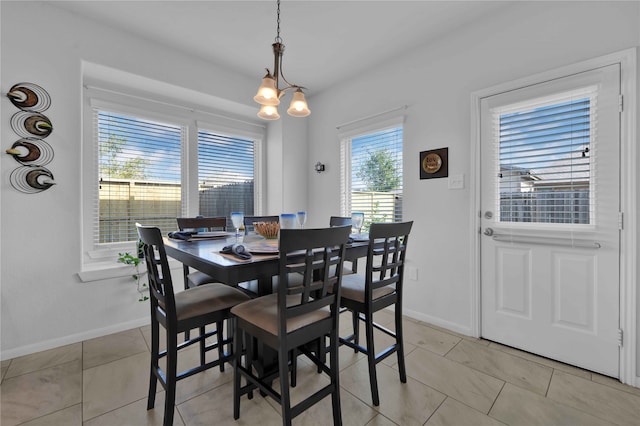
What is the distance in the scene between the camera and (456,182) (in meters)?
2.54

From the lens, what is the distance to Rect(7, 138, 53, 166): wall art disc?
82.9 inches

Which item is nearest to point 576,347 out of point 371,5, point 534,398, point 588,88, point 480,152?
point 534,398

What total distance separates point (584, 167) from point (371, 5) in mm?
1952

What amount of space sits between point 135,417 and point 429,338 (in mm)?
2126

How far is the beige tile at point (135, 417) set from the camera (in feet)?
4.87

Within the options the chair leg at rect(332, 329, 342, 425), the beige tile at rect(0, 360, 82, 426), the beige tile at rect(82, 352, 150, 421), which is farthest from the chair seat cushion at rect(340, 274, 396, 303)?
the beige tile at rect(0, 360, 82, 426)

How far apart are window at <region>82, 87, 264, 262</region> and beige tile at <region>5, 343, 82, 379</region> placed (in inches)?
31.3

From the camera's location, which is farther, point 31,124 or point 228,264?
point 31,124

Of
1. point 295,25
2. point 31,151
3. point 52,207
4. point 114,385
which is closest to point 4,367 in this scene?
point 114,385

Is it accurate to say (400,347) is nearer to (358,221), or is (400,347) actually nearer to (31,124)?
(358,221)

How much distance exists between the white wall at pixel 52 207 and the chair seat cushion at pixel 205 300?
1457 millimetres

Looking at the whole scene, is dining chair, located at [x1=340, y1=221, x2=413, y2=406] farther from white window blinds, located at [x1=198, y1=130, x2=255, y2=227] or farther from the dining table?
white window blinds, located at [x1=198, y1=130, x2=255, y2=227]

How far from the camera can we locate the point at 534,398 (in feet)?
5.50

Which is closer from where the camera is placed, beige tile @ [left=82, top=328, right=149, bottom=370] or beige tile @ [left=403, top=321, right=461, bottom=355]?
beige tile @ [left=82, top=328, right=149, bottom=370]
